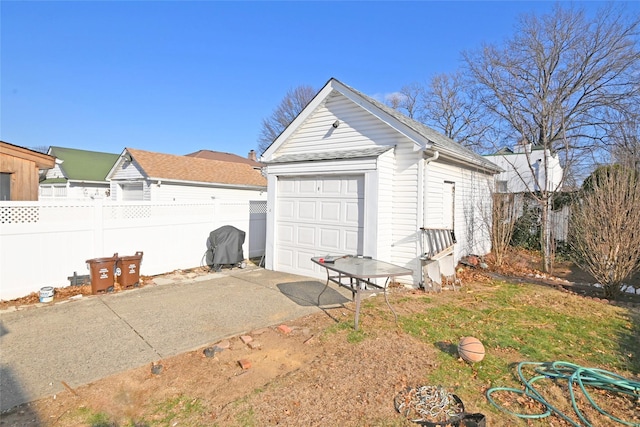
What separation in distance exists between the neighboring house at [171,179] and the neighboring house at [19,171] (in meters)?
6.45

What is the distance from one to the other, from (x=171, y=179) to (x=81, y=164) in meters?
11.6

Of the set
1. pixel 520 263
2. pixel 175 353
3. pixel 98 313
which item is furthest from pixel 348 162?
pixel 520 263

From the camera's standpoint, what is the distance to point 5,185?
7879 millimetres

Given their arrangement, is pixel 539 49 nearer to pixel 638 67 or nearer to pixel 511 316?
pixel 638 67

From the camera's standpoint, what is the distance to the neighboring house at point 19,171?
25.4 feet

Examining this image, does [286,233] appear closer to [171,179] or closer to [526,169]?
[171,179]

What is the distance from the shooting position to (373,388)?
3.22 meters

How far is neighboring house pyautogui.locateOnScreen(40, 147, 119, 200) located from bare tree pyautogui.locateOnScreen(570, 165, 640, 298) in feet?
74.6

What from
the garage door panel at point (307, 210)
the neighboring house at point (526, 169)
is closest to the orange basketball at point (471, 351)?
the garage door panel at point (307, 210)

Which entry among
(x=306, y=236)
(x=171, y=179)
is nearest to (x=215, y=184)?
(x=171, y=179)

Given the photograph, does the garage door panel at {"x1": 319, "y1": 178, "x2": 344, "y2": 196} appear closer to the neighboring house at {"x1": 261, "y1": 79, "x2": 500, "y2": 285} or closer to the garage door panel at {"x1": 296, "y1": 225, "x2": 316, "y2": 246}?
the neighboring house at {"x1": 261, "y1": 79, "x2": 500, "y2": 285}

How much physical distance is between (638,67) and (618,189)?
54.6 ft

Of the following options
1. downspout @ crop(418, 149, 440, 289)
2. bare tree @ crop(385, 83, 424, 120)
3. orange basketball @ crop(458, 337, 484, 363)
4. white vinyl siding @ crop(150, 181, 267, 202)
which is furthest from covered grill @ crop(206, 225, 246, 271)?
bare tree @ crop(385, 83, 424, 120)

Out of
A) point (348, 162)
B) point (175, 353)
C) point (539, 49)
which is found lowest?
point (175, 353)
